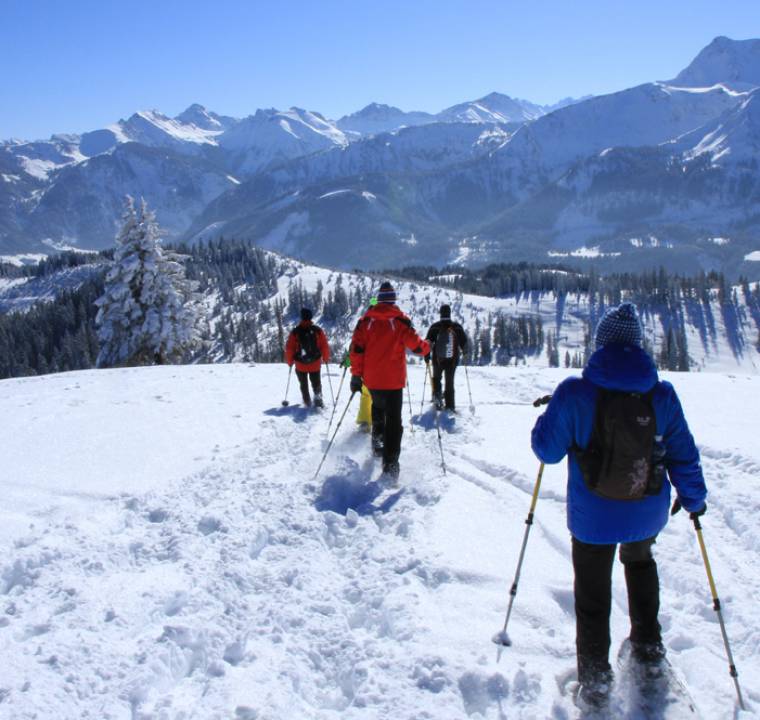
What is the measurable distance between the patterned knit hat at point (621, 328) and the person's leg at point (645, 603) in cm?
154

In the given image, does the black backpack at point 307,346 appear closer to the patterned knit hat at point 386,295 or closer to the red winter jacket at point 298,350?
the red winter jacket at point 298,350

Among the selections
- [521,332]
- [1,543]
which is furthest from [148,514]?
[521,332]

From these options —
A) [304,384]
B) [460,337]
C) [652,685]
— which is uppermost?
[460,337]

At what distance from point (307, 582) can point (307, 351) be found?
8697 mm

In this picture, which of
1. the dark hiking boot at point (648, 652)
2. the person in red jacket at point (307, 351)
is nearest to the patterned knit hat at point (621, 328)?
the dark hiking boot at point (648, 652)

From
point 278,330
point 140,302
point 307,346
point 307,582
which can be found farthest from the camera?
point 278,330

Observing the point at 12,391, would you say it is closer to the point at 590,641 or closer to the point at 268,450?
the point at 268,450

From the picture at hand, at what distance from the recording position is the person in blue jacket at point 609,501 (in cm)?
388

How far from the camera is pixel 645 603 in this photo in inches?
167

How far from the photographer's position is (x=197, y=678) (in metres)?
4.26

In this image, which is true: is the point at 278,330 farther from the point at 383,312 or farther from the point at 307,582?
the point at 307,582

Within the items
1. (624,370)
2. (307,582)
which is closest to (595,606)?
(624,370)

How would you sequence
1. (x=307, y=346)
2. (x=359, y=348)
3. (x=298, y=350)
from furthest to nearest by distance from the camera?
1. (x=298, y=350)
2. (x=307, y=346)
3. (x=359, y=348)

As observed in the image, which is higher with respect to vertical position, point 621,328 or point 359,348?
point 621,328
